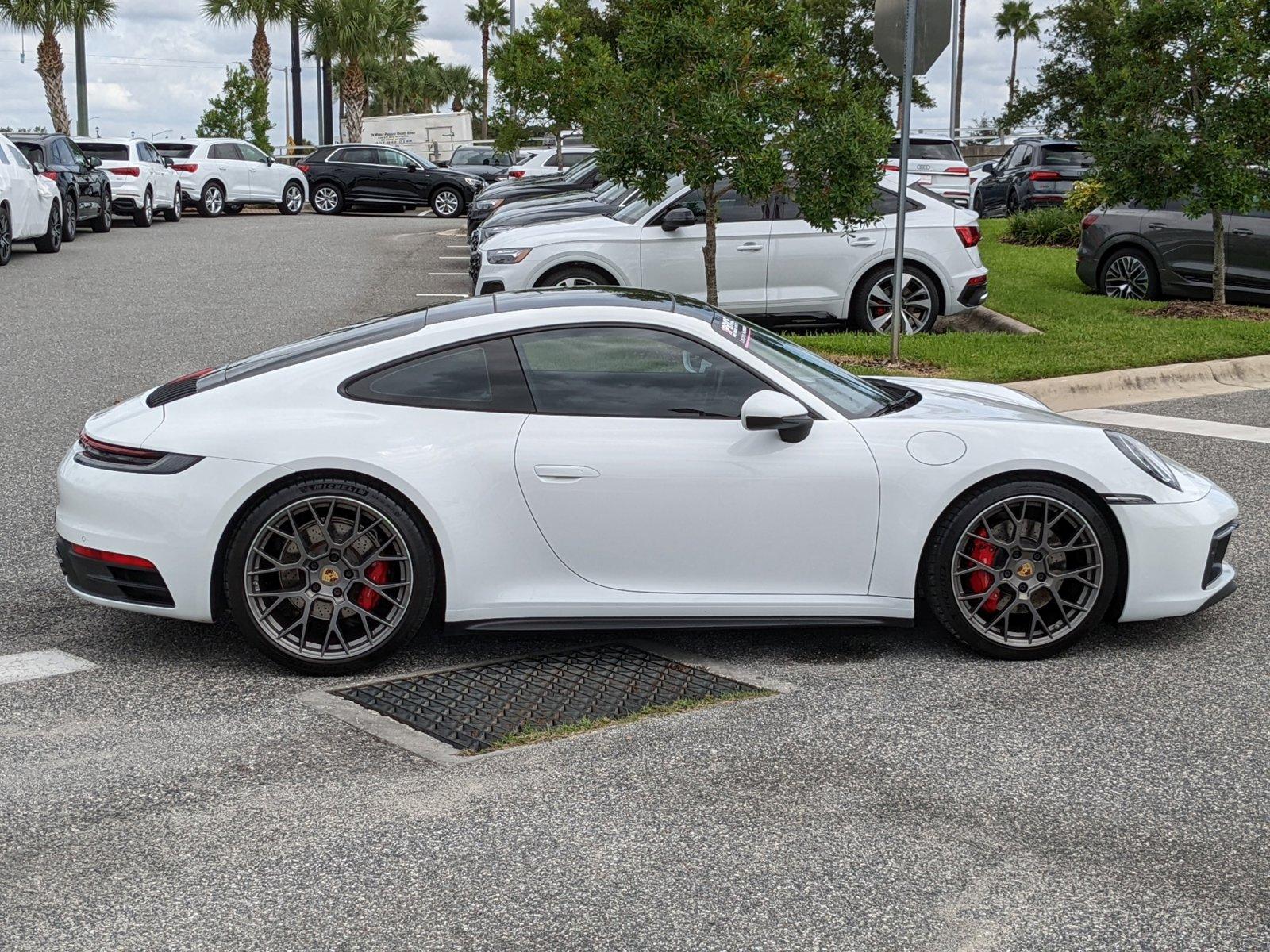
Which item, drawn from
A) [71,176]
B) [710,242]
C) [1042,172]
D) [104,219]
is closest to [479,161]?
[104,219]

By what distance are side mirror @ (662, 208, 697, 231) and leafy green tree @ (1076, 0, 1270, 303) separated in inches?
173

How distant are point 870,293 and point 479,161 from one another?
94.3ft

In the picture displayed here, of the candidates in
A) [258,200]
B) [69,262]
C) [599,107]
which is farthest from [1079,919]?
[258,200]

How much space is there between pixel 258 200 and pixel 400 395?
99.5ft

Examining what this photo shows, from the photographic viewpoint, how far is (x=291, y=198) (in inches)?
1357

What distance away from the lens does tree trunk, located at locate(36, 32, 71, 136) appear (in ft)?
140

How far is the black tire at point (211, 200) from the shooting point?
32.9 meters

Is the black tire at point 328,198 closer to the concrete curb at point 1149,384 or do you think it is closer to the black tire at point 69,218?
the black tire at point 69,218

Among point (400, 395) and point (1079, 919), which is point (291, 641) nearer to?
point (400, 395)

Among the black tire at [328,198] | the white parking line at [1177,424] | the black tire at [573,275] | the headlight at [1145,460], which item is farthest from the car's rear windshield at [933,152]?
the headlight at [1145,460]

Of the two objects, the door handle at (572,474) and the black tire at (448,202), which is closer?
the door handle at (572,474)

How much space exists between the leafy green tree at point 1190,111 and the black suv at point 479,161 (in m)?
25.2

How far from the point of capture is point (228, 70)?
2058 inches

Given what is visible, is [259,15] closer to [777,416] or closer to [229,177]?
[229,177]
